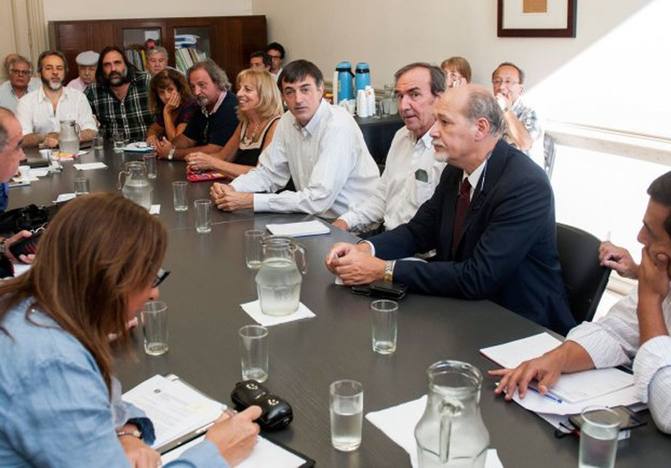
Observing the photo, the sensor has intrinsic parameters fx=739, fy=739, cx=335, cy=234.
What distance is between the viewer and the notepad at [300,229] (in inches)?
112

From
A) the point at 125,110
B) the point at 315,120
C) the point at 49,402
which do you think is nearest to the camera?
the point at 49,402

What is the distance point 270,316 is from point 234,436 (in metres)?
0.70

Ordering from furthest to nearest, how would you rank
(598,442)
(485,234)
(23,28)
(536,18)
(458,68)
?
(23,28) → (458,68) → (536,18) → (485,234) → (598,442)

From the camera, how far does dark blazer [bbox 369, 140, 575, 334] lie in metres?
2.21

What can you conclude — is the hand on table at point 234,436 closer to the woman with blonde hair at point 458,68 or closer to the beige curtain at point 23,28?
the woman with blonde hair at point 458,68

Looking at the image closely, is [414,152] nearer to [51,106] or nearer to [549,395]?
[549,395]

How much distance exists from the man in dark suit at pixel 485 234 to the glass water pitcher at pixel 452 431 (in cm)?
97

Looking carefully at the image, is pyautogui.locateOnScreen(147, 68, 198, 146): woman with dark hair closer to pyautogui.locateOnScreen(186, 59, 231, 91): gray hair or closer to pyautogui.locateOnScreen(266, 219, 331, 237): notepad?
pyautogui.locateOnScreen(186, 59, 231, 91): gray hair

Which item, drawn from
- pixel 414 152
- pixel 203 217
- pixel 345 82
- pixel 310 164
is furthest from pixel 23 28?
pixel 414 152

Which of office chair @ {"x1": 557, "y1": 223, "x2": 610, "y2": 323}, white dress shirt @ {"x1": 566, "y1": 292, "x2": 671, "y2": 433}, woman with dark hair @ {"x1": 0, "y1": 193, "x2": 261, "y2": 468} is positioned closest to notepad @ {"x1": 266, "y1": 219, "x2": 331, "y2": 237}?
office chair @ {"x1": 557, "y1": 223, "x2": 610, "y2": 323}

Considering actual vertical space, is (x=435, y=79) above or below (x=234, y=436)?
above

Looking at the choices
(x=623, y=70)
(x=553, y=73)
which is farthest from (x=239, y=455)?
(x=553, y=73)

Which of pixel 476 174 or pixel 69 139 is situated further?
pixel 69 139

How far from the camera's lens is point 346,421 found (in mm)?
1410
